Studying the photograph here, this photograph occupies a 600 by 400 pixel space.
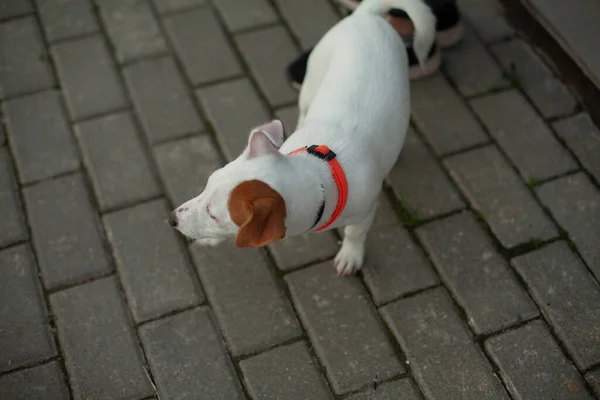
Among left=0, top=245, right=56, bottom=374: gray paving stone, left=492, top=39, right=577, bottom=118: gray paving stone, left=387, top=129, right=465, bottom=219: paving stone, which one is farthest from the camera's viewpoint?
left=492, top=39, right=577, bottom=118: gray paving stone

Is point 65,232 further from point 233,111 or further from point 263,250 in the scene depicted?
point 233,111

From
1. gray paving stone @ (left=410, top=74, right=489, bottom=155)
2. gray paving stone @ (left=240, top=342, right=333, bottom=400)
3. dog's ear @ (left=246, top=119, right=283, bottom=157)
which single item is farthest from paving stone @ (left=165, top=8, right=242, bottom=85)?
gray paving stone @ (left=240, top=342, right=333, bottom=400)

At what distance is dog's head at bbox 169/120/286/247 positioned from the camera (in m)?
2.42

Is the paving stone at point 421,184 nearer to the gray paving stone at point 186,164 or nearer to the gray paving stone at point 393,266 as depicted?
the gray paving stone at point 393,266

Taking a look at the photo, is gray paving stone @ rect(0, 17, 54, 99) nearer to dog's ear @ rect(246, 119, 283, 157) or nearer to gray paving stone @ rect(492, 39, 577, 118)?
dog's ear @ rect(246, 119, 283, 157)

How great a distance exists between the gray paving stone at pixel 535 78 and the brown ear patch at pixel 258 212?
242cm

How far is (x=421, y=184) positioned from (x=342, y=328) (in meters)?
1.03

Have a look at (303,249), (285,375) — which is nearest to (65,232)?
(303,249)

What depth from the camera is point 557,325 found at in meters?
3.32

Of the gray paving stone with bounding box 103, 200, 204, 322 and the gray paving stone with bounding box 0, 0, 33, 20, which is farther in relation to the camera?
the gray paving stone with bounding box 0, 0, 33, 20

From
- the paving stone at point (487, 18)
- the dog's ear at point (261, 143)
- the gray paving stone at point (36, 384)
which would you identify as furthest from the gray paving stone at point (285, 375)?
the paving stone at point (487, 18)

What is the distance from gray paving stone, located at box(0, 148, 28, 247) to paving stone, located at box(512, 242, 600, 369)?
2787 mm

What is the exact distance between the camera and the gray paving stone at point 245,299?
332 centimetres

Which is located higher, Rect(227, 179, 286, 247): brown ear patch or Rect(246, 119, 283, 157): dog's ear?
Rect(246, 119, 283, 157): dog's ear
